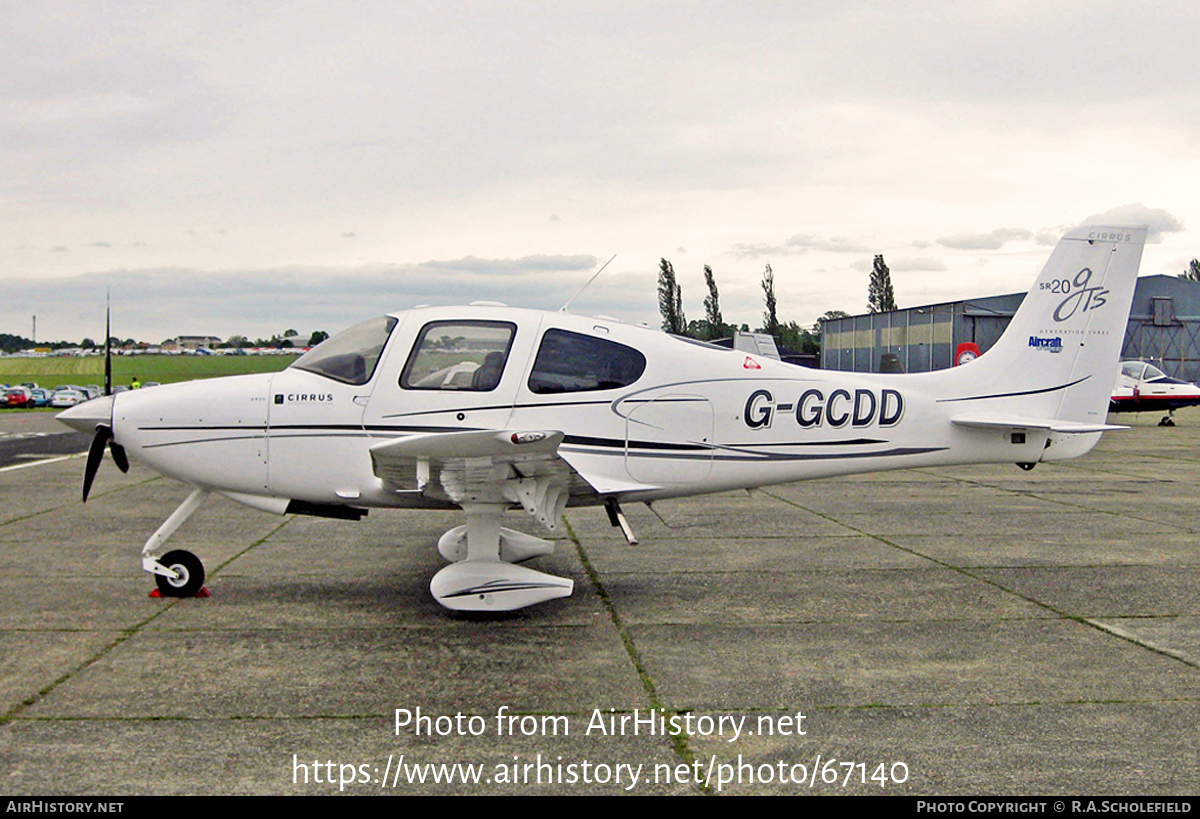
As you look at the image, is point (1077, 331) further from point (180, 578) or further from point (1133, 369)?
point (1133, 369)

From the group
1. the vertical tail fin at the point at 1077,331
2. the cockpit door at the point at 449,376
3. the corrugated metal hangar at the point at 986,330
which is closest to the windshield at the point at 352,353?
the cockpit door at the point at 449,376

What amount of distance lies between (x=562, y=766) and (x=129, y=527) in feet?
27.0

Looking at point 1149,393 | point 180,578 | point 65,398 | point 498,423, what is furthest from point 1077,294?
point 65,398

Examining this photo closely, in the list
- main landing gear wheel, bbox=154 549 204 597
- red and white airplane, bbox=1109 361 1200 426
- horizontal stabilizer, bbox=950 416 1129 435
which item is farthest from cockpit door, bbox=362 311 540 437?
red and white airplane, bbox=1109 361 1200 426

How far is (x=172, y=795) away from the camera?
4.00m

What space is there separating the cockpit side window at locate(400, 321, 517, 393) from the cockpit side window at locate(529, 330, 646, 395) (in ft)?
0.94

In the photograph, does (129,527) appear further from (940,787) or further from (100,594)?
(940,787)

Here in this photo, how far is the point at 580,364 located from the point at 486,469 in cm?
125

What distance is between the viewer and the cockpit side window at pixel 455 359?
717 centimetres

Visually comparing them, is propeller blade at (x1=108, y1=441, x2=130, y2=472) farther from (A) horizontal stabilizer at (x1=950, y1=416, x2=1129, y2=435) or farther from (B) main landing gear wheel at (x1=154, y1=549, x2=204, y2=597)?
(A) horizontal stabilizer at (x1=950, y1=416, x2=1129, y2=435)

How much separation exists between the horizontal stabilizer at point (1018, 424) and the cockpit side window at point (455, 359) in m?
3.76

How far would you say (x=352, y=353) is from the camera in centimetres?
732

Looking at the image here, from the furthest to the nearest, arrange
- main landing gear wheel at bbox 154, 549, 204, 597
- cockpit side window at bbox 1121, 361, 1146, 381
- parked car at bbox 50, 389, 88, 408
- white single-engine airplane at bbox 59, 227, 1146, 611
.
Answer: parked car at bbox 50, 389, 88, 408 → cockpit side window at bbox 1121, 361, 1146, 381 → main landing gear wheel at bbox 154, 549, 204, 597 → white single-engine airplane at bbox 59, 227, 1146, 611

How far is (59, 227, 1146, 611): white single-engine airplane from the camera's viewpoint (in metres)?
7.08
